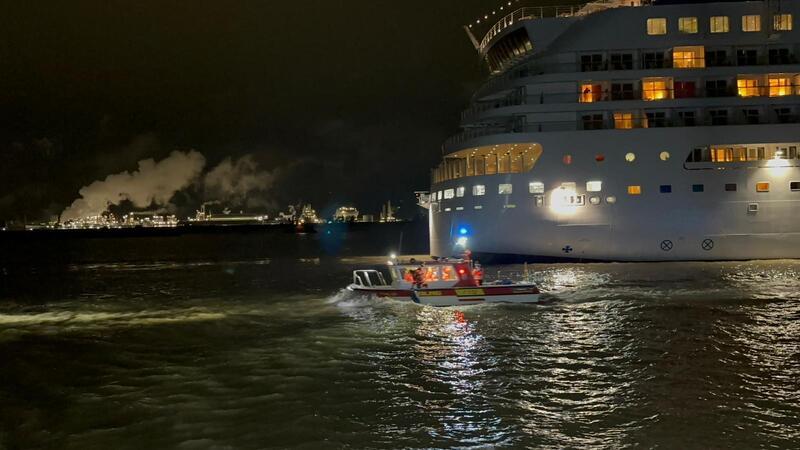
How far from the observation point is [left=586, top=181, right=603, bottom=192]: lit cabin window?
136ft

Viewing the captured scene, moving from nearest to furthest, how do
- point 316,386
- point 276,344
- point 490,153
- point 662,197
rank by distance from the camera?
point 316,386 < point 276,344 < point 662,197 < point 490,153

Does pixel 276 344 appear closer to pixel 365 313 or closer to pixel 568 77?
pixel 365 313

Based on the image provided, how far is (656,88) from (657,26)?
3805 mm

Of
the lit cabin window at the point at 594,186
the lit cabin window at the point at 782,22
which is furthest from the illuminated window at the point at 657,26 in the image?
the lit cabin window at the point at 594,186

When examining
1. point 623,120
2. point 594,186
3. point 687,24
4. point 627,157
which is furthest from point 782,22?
point 594,186

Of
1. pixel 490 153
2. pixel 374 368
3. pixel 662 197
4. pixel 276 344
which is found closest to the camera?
pixel 374 368

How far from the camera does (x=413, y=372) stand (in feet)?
57.1

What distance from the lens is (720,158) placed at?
1636 inches

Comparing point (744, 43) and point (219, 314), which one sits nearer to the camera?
point (219, 314)

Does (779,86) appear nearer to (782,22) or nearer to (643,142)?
(782,22)

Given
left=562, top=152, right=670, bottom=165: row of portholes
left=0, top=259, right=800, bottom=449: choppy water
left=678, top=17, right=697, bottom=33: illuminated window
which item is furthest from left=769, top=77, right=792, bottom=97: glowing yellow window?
left=0, top=259, right=800, bottom=449: choppy water

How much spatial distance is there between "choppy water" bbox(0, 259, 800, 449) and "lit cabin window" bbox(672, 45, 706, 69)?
16.4m

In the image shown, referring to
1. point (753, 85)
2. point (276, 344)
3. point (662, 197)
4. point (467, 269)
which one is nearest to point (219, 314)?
point (276, 344)

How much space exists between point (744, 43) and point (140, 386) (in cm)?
4082
